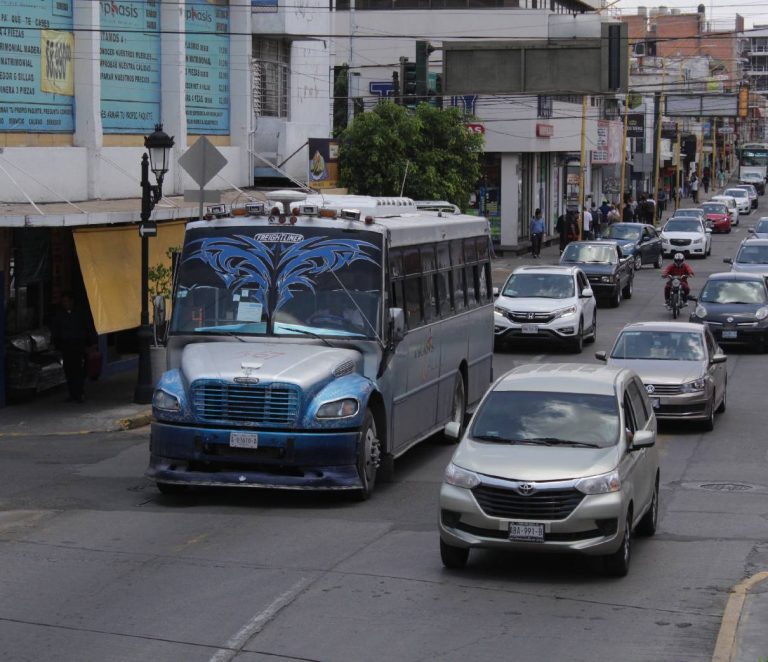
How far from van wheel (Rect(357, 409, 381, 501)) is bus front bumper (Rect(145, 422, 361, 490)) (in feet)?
0.36

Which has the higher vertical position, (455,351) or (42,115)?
(42,115)

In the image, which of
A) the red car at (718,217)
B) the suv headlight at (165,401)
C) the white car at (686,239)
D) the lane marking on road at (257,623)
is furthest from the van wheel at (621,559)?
the red car at (718,217)

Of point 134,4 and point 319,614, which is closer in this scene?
point 319,614

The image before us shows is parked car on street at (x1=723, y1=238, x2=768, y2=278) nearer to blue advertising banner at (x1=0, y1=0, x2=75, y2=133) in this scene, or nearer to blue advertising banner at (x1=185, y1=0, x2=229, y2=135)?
blue advertising banner at (x1=185, y1=0, x2=229, y2=135)

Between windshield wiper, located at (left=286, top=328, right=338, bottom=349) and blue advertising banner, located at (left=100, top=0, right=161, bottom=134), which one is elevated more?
blue advertising banner, located at (left=100, top=0, right=161, bottom=134)

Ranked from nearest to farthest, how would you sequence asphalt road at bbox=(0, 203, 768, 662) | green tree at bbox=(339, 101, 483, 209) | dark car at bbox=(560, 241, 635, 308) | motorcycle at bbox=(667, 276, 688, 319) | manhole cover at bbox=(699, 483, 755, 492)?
asphalt road at bbox=(0, 203, 768, 662), manhole cover at bbox=(699, 483, 755, 492), motorcycle at bbox=(667, 276, 688, 319), dark car at bbox=(560, 241, 635, 308), green tree at bbox=(339, 101, 483, 209)

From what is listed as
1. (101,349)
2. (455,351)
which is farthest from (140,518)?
(101,349)

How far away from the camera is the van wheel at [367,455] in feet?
48.3

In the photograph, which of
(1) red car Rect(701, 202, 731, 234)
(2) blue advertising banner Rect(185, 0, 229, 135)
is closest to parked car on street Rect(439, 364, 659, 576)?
(2) blue advertising banner Rect(185, 0, 229, 135)

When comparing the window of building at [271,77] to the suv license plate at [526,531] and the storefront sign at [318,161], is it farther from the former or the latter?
the suv license plate at [526,531]

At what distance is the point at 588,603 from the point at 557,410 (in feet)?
6.99

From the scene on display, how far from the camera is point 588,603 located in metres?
11.0

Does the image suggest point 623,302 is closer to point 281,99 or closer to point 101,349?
point 281,99

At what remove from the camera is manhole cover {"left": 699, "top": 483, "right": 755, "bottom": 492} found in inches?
663
